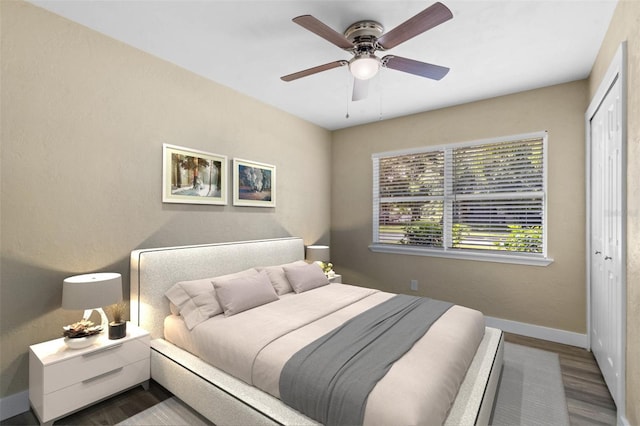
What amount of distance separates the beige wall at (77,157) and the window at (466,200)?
243 cm

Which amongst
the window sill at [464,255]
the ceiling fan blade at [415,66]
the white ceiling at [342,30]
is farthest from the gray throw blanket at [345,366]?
the white ceiling at [342,30]

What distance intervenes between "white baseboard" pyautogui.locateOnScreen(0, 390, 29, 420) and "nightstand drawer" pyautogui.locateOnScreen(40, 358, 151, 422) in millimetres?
390

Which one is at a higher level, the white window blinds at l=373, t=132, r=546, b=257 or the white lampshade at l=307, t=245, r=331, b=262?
the white window blinds at l=373, t=132, r=546, b=257

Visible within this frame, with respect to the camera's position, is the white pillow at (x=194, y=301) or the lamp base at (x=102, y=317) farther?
the white pillow at (x=194, y=301)

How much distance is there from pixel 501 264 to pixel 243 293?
3008 millimetres

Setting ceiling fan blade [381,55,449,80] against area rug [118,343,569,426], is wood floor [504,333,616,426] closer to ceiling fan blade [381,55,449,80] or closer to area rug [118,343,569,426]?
area rug [118,343,569,426]

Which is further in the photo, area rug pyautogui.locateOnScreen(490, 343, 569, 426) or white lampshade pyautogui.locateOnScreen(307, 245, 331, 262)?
white lampshade pyautogui.locateOnScreen(307, 245, 331, 262)

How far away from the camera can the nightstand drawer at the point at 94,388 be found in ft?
6.20

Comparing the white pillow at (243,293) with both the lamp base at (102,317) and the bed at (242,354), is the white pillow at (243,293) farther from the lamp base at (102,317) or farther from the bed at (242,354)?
the lamp base at (102,317)

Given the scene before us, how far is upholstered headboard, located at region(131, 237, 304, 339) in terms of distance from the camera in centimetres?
249

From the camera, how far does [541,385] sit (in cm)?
244

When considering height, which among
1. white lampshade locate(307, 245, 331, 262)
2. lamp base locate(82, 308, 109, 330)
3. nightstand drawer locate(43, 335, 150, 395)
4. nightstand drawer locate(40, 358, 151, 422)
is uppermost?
white lampshade locate(307, 245, 331, 262)

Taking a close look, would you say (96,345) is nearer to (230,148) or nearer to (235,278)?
(235,278)

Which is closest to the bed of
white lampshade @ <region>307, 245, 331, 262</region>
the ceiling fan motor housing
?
white lampshade @ <region>307, 245, 331, 262</region>
